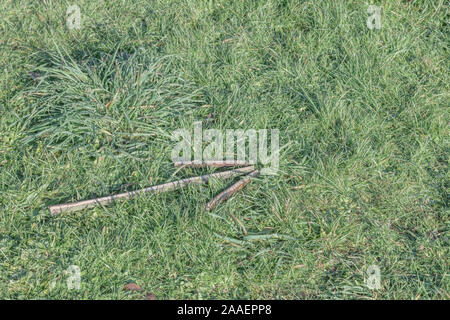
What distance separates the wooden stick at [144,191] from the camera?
11.7ft

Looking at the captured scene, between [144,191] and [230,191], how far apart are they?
552 mm

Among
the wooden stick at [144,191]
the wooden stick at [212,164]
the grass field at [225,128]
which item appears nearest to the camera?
the grass field at [225,128]

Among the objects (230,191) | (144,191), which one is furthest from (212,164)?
(144,191)

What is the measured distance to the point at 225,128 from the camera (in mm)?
4047

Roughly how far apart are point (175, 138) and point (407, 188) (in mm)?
1597

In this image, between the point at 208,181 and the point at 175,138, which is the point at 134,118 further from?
the point at 208,181

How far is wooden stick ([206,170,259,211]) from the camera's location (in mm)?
3615

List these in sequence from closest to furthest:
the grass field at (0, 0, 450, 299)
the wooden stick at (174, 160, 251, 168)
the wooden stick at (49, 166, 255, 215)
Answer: the grass field at (0, 0, 450, 299)
the wooden stick at (49, 166, 255, 215)
the wooden stick at (174, 160, 251, 168)

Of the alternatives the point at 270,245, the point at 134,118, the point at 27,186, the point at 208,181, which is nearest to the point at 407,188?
the point at 270,245

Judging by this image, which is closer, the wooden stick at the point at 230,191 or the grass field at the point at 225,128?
the grass field at the point at 225,128

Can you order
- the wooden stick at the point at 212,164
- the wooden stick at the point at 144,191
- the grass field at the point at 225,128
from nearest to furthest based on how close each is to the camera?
the grass field at the point at 225,128, the wooden stick at the point at 144,191, the wooden stick at the point at 212,164

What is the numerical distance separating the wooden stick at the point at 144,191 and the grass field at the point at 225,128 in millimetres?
51

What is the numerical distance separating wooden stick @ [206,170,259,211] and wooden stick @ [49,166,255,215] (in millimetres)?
55
